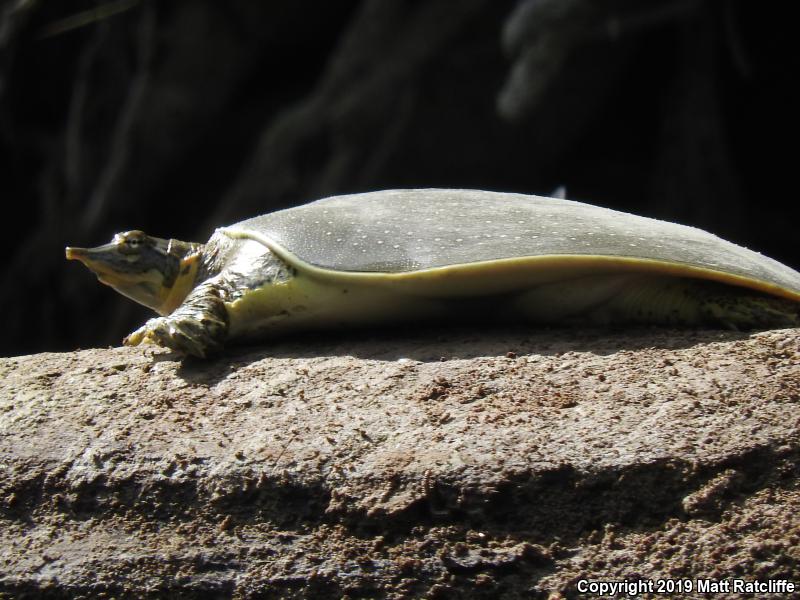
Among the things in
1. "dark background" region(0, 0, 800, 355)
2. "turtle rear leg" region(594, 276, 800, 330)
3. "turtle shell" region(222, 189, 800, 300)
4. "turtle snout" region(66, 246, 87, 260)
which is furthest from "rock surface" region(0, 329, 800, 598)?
"dark background" region(0, 0, 800, 355)

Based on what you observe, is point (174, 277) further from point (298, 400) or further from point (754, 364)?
point (754, 364)

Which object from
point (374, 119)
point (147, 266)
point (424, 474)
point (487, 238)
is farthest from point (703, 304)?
point (374, 119)

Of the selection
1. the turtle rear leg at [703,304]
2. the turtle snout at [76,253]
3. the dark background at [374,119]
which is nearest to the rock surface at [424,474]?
the turtle rear leg at [703,304]

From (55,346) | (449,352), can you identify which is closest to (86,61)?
(55,346)

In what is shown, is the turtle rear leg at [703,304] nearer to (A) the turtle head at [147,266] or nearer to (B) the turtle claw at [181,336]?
(B) the turtle claw at [181,336]

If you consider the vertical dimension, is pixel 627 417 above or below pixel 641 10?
below

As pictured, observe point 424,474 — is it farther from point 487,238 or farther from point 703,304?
point 703,304
